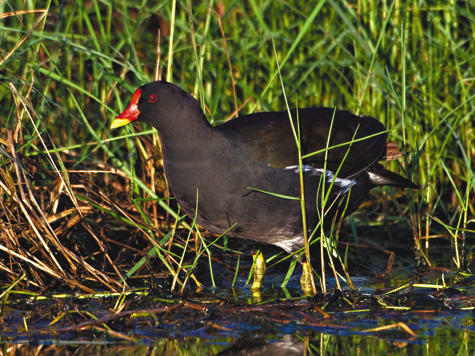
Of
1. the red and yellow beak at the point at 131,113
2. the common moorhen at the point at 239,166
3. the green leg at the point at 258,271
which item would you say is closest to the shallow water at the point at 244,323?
the green leg at the point at 258,271

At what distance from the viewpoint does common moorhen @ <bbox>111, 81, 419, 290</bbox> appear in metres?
3.51

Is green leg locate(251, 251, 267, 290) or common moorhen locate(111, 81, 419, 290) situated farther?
green leg locate(251, 251, 267, 290)

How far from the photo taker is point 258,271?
3.82 meters

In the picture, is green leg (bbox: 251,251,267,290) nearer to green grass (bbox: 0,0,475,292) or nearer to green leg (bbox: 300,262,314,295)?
green leg (bbox: 300,262,314,295)

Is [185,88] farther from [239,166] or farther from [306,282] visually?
[306,282]

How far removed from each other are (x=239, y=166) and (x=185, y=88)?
1710 mm

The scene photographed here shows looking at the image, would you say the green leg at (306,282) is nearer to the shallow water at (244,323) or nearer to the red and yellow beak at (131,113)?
the shallow water at (244,323)

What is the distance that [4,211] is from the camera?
3.43 meters

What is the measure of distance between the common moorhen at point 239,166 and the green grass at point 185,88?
0.83 ft

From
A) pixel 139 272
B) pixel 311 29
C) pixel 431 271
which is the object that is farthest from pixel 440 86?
pixel 139 272

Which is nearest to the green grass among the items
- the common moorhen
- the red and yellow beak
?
the red and yellow beak

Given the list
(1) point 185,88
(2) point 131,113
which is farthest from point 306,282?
(1) point 185,88

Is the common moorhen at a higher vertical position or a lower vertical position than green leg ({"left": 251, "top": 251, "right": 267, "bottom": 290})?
higher

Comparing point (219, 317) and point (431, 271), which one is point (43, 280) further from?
point (431, 271)
